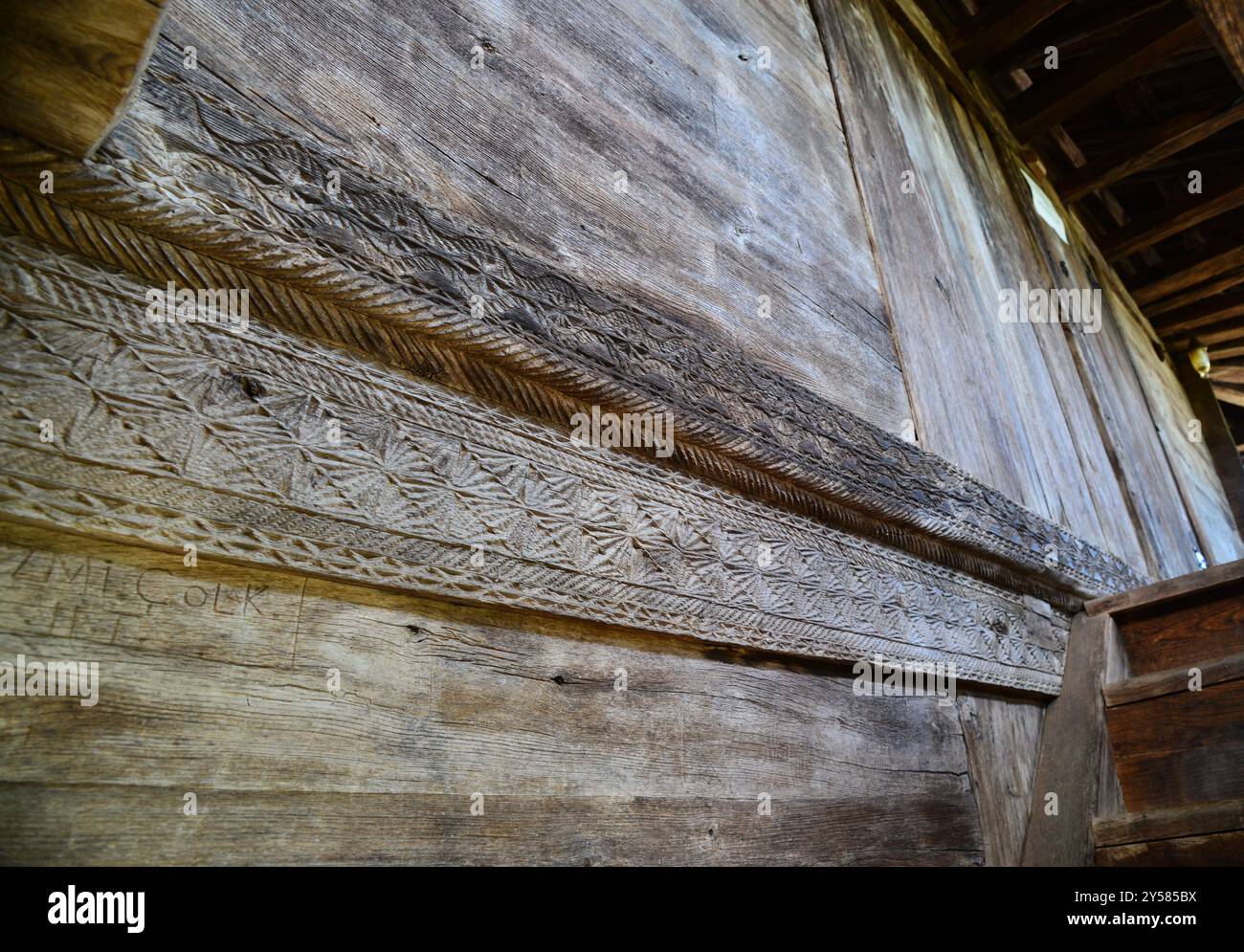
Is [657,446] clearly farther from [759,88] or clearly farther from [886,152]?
[886,152]

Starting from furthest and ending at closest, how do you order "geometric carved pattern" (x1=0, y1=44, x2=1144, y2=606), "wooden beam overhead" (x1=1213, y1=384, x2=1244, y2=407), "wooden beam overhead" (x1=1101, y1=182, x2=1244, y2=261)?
"wooden beam overhead" (x1=1213, y1=384, x2=1244, y2=407) < "wooden beam overhead" (x1=1101, y1=182, x2=1244, y2=261) < "geometric carved pattern" (x1=0, y1=44, x2=1144, y2=606)

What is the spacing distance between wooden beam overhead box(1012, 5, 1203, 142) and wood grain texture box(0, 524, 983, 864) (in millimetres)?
4969

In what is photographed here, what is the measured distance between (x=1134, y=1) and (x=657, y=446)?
213 inches

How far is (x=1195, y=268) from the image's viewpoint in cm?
642

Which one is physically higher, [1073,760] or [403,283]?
[403,283]

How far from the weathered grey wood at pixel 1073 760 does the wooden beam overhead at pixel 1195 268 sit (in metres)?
5.95

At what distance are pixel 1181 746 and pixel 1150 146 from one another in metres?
5.09

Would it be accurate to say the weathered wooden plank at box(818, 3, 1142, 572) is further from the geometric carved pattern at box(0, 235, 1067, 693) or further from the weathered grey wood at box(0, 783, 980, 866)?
the weathered grey wood at box(0, 783, 980, 866)

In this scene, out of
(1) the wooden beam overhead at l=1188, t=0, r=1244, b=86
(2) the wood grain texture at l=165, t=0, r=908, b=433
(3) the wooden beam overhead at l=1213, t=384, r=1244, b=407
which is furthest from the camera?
(3) the wooden beam overhead at l=1213, t=384, r=1244, b=407

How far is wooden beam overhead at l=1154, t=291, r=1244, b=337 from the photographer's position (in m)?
6.82

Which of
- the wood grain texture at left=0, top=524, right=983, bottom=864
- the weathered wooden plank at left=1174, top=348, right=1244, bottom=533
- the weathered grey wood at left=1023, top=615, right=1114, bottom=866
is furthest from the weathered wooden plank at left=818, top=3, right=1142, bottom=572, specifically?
the weathered wooden plank at left=1174, top=348, right=1244, bottom=533

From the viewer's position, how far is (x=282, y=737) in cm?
72

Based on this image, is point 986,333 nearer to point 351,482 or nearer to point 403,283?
point 403,283

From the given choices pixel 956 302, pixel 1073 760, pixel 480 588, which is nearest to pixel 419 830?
pixel 480 588
